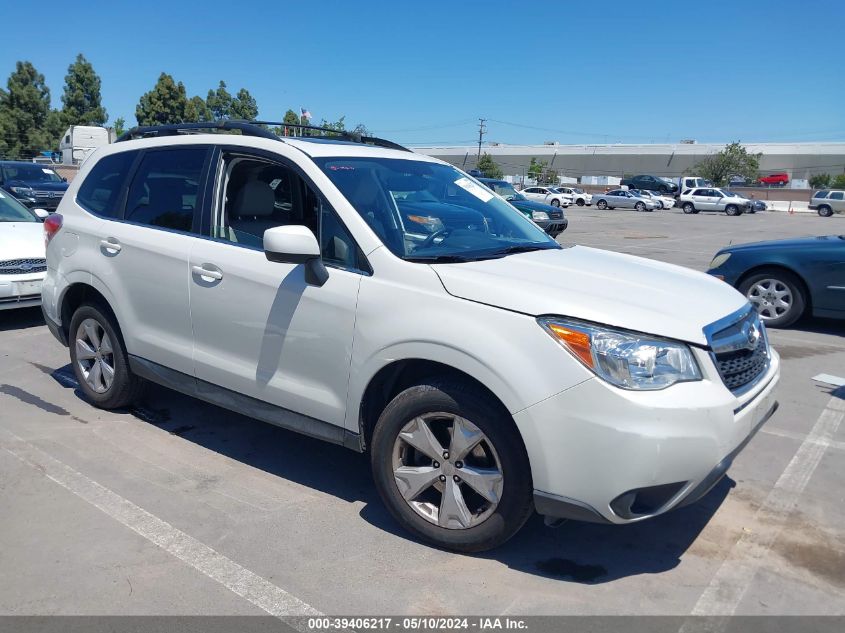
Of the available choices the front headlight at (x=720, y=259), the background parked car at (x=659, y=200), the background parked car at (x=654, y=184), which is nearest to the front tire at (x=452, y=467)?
the front headlight at (x=720, y=259)

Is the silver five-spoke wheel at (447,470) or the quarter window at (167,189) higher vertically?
the quarter window at (167,189)

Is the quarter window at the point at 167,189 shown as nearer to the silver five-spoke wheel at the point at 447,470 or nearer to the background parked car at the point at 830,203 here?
the silver five-spoke wheel at the point at 447,470

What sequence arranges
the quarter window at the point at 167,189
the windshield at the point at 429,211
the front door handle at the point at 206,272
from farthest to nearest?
the quarter window at the point at 167,189 → the front door handle at the point at 206,272 → the windshield at the point at 429,211

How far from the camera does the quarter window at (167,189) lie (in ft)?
15.1

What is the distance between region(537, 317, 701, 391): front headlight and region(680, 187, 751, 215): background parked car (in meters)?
48.8

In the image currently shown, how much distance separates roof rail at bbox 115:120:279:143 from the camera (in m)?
4.38

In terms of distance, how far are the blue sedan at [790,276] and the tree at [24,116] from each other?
173 feet

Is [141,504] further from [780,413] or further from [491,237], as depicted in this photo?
[780,413]

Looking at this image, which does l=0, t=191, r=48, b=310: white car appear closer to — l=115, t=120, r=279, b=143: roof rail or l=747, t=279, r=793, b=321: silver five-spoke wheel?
l=115, t=120, r=279, b=143: roof rail

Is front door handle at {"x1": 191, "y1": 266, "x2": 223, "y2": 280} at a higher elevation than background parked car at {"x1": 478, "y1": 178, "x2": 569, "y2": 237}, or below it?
higher

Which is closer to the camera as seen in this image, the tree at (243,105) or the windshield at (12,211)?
the windshield at (12,211)

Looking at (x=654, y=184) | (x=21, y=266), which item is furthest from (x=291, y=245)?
(x=654, y=184)

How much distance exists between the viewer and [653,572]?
11.2 ft

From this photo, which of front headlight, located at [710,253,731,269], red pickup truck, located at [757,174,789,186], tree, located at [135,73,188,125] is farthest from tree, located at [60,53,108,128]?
red pickup truck, located at [757,174,789,186]
